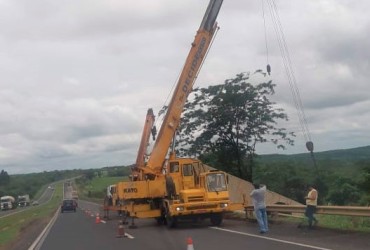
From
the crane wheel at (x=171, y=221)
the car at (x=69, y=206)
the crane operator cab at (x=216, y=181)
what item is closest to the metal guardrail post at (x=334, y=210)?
the crane operator cab at (x=216, y=181)

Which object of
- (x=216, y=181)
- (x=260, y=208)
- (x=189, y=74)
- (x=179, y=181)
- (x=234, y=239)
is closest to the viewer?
(x=234, y=239)

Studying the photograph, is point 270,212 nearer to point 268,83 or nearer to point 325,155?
point 268,83

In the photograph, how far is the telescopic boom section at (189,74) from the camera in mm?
27197

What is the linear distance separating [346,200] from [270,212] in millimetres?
17279

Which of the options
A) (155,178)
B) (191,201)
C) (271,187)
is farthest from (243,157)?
(191,201)

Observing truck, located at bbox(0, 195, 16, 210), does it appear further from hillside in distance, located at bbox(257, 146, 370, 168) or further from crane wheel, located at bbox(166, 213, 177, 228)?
crane wheel, located at bbox(166, 213, 177, 228)

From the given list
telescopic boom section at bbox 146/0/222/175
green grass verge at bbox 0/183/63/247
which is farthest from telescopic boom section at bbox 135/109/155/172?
green grass verge at bbox 0/183/63/247

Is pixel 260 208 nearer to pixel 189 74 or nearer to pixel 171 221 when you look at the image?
pixel 171 221

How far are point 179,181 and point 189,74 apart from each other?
4566mm

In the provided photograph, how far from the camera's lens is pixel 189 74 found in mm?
27375

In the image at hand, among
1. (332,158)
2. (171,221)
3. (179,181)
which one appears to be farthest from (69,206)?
(171,221)

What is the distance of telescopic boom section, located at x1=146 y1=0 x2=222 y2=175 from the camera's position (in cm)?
2720

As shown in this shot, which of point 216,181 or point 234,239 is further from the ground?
point 216,181

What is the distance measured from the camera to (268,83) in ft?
129
